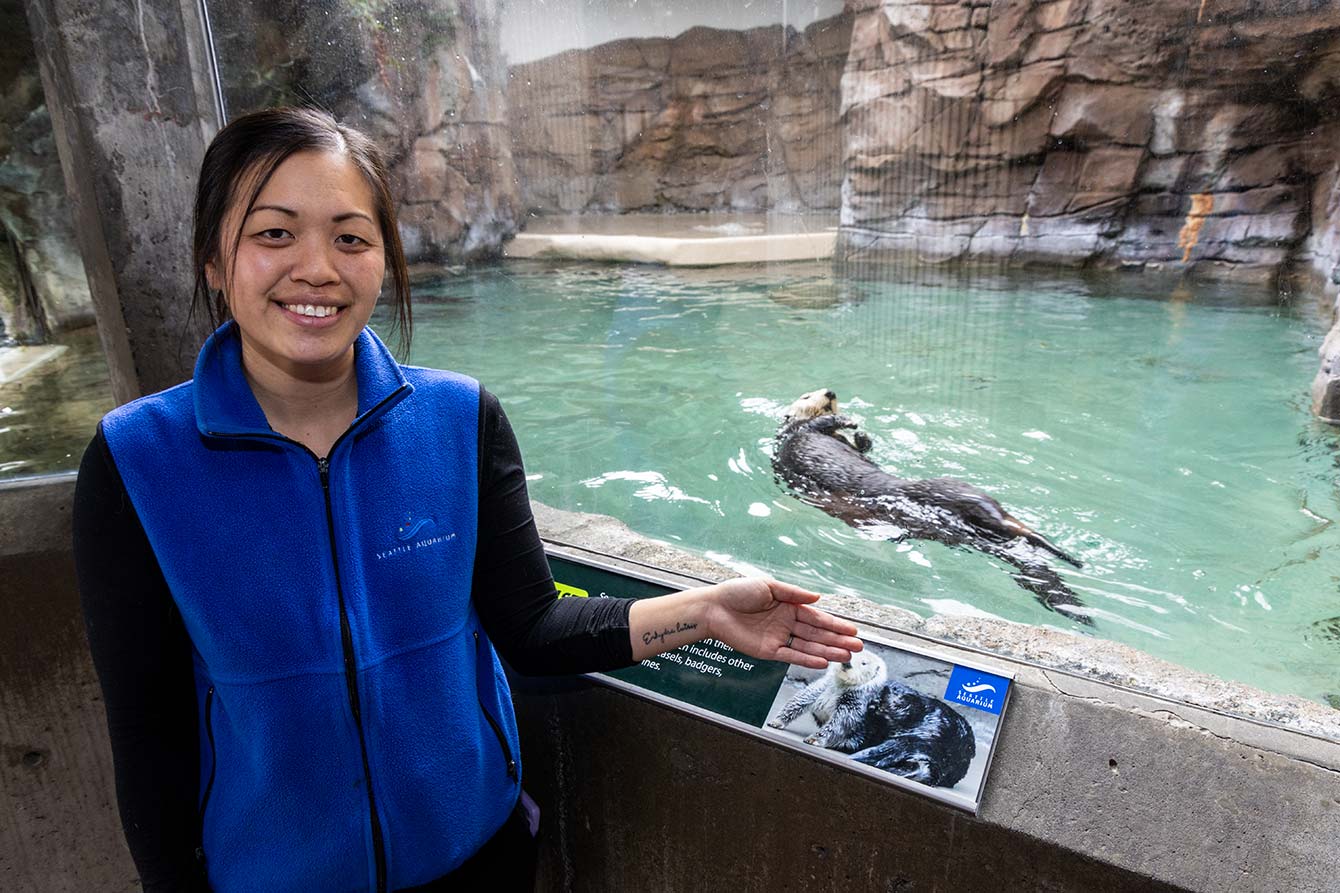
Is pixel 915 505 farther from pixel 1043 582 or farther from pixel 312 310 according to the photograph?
pixel 312 310

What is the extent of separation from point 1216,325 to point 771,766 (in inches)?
166

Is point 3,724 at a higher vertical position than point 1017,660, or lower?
lower

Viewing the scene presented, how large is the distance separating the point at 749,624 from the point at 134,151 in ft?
6.08

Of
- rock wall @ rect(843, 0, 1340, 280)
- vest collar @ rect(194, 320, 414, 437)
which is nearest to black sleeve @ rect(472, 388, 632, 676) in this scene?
vest collar @ rect(194, 320, 414, 437)

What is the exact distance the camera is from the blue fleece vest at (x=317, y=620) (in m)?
1.00

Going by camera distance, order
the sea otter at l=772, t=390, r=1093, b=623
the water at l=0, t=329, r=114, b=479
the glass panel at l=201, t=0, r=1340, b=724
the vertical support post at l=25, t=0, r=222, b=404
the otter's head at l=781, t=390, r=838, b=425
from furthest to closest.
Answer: the otter's head at l=781, t=390, r=838, b=425, the sea otter at l=772, t=390, r=1093, b=623, the glass panel at l=201, t=0, r=1340, b=724, the water at l=0, t=329, r=114, b=479, the vertical support post at l=25, t=0, r=222, b=404

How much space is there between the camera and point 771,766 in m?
1.38

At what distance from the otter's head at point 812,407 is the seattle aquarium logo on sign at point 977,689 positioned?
3513 millimetres

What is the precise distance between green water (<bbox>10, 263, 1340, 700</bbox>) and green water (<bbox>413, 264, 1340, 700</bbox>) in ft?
0.05

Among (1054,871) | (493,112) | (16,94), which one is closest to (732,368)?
(493,112)

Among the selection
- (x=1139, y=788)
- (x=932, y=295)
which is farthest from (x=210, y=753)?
(x=932, y=295)

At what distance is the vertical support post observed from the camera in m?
1.75

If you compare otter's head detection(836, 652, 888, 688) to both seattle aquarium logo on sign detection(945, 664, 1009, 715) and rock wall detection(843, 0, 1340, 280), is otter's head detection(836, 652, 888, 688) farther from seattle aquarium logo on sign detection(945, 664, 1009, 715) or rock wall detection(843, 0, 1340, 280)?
rock wall detection(843, 0, 1340, 280)

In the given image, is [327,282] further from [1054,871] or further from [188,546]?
[1054,871]
